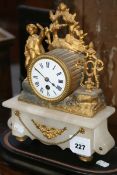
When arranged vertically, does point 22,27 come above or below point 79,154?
above

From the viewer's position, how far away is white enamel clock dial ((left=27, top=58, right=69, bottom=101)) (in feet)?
4.83

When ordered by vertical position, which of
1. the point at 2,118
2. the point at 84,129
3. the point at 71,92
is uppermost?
the point at 71,92

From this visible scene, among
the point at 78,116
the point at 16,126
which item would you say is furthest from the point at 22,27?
the point at 78,116

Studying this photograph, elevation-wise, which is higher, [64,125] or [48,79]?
[48,79]

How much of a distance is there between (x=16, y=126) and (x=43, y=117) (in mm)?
135

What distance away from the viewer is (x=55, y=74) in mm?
1481

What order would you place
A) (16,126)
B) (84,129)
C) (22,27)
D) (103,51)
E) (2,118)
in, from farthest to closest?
(22,27)
(2,118)
(103,51)
(16,126)
(84,129)

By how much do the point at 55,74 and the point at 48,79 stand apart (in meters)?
→ 0.03

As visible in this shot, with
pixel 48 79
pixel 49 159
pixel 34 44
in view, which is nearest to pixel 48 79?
pixel 48 79

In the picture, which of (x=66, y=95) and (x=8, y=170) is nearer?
(x=66, y=95)

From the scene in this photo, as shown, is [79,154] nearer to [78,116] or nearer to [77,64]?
[78,116]

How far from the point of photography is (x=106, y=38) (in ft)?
5.70

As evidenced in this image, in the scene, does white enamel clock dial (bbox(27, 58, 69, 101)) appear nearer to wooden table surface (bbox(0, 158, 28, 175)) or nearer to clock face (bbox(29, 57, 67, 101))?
clock face (bbox(29, 57, 67, 101))

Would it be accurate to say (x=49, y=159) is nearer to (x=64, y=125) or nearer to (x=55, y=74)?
(x=64, y=125)
